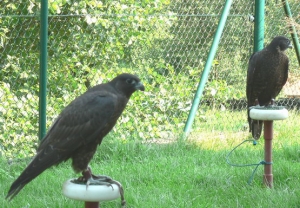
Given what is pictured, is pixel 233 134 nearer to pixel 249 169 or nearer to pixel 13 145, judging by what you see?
pixel 249 169

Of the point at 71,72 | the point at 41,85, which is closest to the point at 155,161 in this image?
the point at 41,85

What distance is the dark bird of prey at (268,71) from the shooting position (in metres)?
6.45

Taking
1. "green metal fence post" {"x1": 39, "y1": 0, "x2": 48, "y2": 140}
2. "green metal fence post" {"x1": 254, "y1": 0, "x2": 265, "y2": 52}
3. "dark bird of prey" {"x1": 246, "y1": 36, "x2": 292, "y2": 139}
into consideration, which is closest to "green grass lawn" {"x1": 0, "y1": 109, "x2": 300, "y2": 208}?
"green metal fence post" {"x1": 39, "y1": 0, "x2": 48, "y2": 140}

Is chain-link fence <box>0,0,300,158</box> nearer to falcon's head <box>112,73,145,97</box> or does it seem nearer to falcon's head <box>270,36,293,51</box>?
falcon's head <box>270,36,293,51</box>

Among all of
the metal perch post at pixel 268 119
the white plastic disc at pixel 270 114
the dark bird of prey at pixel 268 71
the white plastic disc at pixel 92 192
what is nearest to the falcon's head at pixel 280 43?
the dark bird of prey at pixel 268 71

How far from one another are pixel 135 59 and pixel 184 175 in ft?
9.04

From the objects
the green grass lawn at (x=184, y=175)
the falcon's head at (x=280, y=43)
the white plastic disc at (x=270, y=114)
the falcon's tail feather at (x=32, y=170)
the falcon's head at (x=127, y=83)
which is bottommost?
the green grass lawn at (x=184, y=175)

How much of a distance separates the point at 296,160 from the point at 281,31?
10.0 ft

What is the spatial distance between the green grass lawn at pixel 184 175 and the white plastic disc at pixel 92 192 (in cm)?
132

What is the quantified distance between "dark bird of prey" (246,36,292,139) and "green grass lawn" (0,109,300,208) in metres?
0.63

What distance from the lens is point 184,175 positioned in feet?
18.0

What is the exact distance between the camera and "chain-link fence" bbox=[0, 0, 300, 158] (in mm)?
6664

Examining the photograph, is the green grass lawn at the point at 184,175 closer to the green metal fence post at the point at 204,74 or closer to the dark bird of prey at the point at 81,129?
the green metal fence post at the point at 204,74

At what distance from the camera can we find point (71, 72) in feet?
24.3
